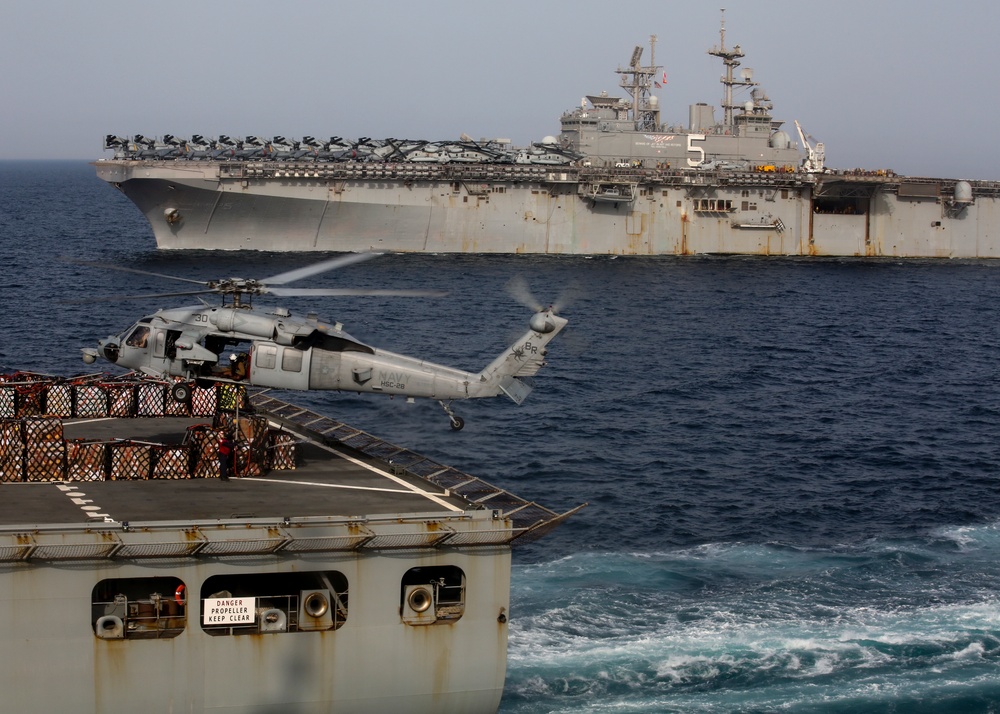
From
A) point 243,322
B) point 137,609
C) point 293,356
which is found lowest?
point 137,609

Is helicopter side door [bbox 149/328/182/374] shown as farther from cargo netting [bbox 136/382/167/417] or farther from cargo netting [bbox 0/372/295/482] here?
cargo netting [bbox 136/382/167/417]

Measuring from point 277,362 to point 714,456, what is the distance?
16223 mm

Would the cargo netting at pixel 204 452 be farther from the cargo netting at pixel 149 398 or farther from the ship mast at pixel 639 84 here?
the ship mast at pixel 639 84

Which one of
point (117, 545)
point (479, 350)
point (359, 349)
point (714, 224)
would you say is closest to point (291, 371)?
point (359, 349)

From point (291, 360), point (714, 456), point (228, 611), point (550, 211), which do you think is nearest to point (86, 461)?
point (291, 360)

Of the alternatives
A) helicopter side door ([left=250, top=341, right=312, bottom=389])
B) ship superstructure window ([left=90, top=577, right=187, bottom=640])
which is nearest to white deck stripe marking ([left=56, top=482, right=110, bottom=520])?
ship superstructure window ([left=90, top=577, right=187, bottom=640])

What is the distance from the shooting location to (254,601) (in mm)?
15531

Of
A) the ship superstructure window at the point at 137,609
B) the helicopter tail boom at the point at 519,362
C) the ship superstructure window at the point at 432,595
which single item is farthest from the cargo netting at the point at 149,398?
the ship superstructure window at the point at 432,595

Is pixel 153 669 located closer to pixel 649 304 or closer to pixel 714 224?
pixel 649 304

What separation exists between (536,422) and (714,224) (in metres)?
44.5

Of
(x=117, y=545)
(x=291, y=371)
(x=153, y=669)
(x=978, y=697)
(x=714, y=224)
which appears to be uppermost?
(x=714, y=224)

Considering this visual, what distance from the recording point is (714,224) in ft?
255

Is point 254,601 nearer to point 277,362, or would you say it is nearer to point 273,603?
point 273,603

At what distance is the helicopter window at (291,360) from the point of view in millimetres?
21188
